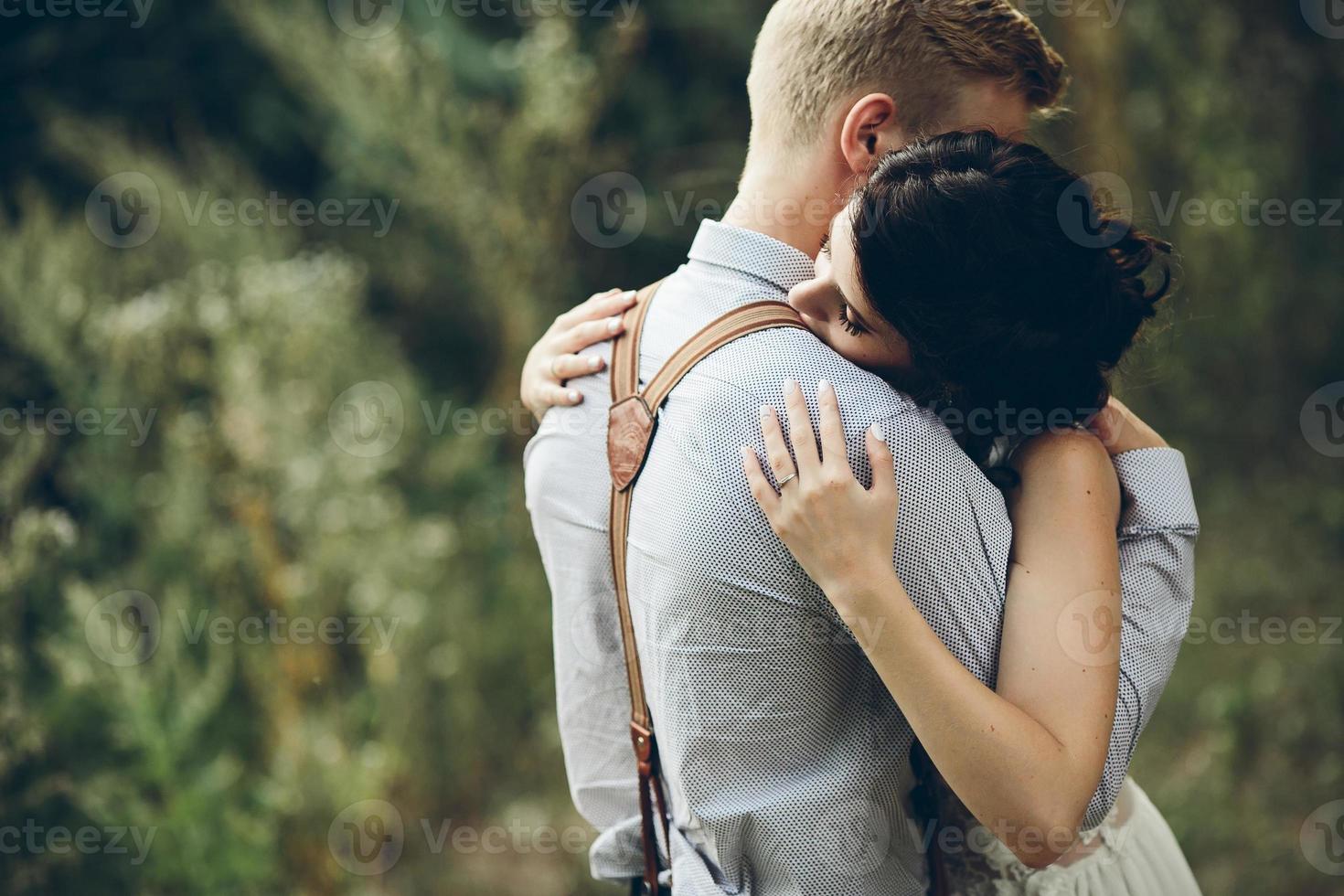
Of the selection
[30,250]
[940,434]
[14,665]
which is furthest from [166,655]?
[940,434]

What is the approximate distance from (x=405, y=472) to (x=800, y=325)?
299cm

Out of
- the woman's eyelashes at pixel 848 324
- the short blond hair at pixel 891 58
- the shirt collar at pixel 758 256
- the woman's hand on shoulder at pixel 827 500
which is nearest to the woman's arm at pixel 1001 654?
the woman's hand on shoulder at pixel 827 500

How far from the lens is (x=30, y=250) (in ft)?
11.0

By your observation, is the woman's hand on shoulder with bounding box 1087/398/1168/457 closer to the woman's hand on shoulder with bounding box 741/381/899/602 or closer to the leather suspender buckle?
the woman's hand on shoulder with bounding box 741/381/899/602

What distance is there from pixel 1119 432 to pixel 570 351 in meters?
0.72

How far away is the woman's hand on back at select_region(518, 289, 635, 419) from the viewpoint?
1.30 metres

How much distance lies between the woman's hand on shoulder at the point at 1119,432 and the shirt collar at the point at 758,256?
41 centimetres

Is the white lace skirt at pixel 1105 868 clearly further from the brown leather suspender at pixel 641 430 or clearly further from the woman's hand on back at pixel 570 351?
the woman's hand on back at pixel 570 351

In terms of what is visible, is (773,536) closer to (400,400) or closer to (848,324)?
(848,324)

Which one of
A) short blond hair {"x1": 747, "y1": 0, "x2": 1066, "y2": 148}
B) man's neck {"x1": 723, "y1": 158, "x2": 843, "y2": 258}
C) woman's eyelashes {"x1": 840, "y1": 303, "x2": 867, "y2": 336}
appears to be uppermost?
short blond hair {"x1": 747, "y1": 0, "x2": 1066, "y2": 148}

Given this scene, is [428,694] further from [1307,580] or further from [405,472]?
[1307,580]

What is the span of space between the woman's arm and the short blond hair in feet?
1.57

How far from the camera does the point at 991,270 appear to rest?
3.39 ft

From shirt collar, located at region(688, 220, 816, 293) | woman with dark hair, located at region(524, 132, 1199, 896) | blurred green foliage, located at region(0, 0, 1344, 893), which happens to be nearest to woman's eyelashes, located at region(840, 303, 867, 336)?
woman with dark hair, located at region(524, 132, 1199, 896)
